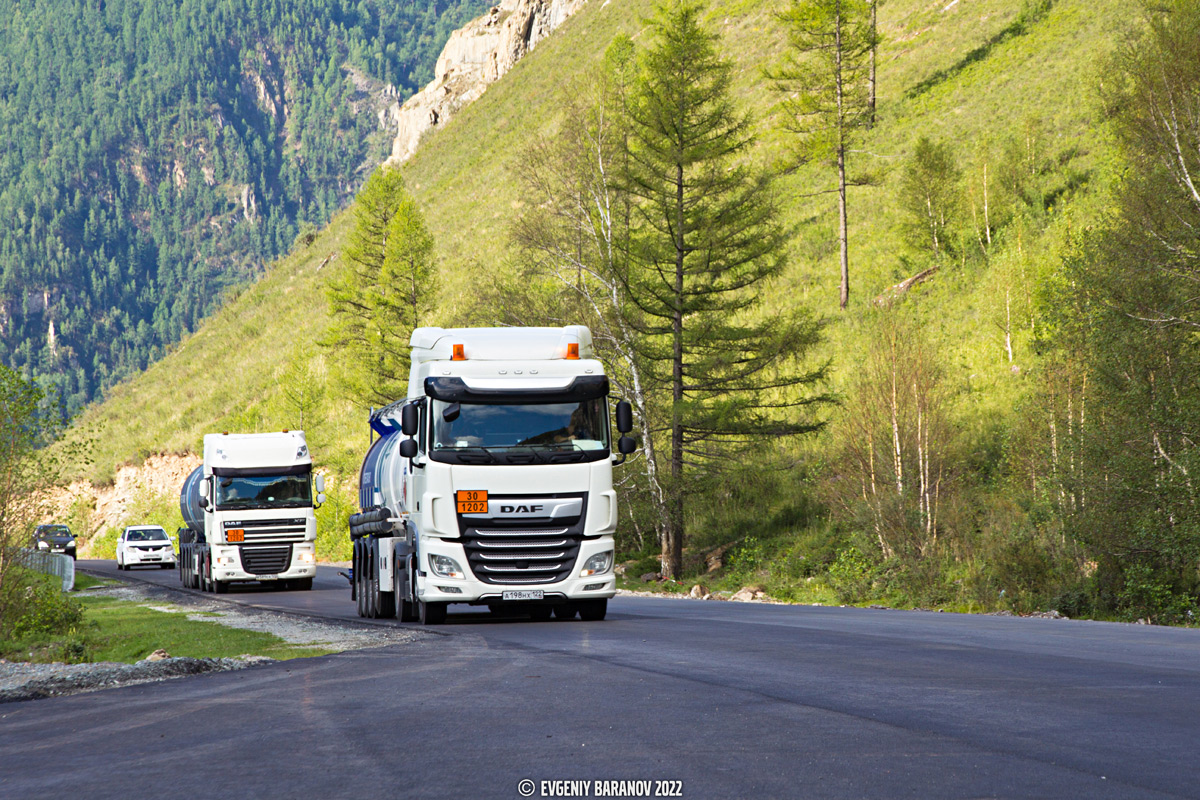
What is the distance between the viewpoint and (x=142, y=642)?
16.3 meters

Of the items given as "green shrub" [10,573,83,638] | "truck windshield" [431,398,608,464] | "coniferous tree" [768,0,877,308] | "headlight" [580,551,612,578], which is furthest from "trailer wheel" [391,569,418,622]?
"coniferous tree" [768,0,877,308]

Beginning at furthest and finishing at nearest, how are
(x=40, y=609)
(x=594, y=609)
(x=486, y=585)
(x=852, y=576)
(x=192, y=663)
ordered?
(x=852, y=576), (x=40, y=609), (x=594, y=609), (x=486, y=585), (x=192, y=663)

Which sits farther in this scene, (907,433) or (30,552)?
(907,433)

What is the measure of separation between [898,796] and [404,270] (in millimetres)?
51490

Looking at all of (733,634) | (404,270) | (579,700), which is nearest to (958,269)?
(404,270)

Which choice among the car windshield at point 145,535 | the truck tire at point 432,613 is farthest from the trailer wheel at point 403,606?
the car windshield at point 145,535

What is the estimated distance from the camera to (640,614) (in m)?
18.6

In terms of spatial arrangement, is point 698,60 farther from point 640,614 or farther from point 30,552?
point 30,552

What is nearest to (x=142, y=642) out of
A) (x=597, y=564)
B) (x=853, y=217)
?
(x=597, y=564)

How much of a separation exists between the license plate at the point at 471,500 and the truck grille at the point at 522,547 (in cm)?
16

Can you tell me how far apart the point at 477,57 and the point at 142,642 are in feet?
485

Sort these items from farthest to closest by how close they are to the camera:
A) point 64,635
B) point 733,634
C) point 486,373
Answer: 1. point 64,635
2. point 486,373
3. point 733,634

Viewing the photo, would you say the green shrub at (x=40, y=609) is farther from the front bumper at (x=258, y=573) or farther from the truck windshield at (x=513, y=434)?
the front bumper at (x=258, y=573)

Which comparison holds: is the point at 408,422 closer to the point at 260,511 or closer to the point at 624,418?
the point at 624,418
